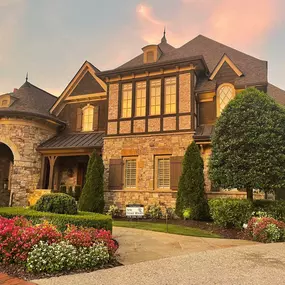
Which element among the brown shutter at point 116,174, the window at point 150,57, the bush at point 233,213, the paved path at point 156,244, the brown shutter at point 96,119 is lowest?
the paved path at point 156,244

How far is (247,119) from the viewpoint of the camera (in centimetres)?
1087

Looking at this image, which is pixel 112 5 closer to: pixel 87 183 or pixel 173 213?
pixel 87 183

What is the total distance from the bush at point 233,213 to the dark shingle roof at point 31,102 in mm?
11266

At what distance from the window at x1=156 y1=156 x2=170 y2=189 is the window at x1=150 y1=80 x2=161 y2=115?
2.31 meters

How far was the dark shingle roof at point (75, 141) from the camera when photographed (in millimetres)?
16578

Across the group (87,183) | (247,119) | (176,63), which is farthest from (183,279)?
(176,63)

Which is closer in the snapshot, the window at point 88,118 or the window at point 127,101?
the window at point 127,101

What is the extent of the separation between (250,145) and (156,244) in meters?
5.11

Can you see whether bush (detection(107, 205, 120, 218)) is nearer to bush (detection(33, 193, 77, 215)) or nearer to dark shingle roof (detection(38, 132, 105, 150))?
dark shingle roof (detection(38, 132, 105, 150))

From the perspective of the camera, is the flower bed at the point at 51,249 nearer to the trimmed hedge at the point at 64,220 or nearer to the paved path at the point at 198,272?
the paved path at the point at 198,272

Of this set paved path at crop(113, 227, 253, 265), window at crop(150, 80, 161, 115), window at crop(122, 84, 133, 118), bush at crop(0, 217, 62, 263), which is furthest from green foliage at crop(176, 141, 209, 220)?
bush at crop(0, 217, 62, 263)

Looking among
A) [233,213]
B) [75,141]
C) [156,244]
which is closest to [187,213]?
[233,213]

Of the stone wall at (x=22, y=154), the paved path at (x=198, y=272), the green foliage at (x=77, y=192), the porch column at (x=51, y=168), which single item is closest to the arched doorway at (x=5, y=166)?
the stone wall at (x=22, y=154)

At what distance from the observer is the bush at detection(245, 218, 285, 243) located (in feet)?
27.4
